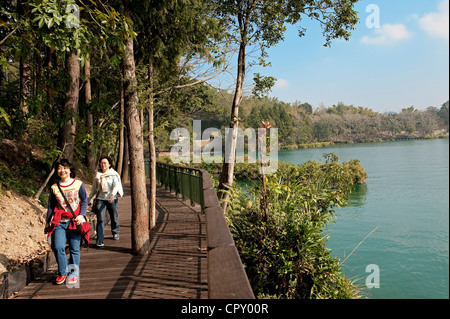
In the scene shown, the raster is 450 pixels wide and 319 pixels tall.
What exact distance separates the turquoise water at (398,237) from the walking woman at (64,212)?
5335 millimetres

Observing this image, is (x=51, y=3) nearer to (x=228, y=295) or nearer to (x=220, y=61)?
(x=228, y=295)

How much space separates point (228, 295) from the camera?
1559mm

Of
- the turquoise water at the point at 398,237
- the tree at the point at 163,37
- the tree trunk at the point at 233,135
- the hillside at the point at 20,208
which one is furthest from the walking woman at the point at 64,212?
the tree trunk at the point at 233,135

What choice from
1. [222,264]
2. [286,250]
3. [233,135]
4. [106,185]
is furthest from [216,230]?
[233,135]

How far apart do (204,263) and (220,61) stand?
8.15m

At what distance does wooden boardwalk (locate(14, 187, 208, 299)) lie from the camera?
3.99 meters

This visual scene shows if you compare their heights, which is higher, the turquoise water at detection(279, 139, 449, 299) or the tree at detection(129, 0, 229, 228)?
the tree at detection(129, 0, 229, 228)

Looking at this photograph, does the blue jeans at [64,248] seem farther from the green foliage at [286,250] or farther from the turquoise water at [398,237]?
the turquoise water at [398,237]

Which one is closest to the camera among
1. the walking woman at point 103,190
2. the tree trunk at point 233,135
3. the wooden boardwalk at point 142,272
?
the wooden boardwalk at point 142,272

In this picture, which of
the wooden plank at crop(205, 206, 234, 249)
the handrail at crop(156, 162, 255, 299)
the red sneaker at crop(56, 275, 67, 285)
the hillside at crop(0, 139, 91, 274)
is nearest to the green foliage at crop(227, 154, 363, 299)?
the handrail at crop(156, 162, 255, 299)

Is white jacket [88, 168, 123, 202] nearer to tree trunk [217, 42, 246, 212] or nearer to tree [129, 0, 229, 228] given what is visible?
tree [129, 0, 229, 228]

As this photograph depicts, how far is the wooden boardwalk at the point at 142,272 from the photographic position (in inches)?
157

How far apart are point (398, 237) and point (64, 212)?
62.6 feet

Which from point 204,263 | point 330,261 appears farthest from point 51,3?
point 330,261
